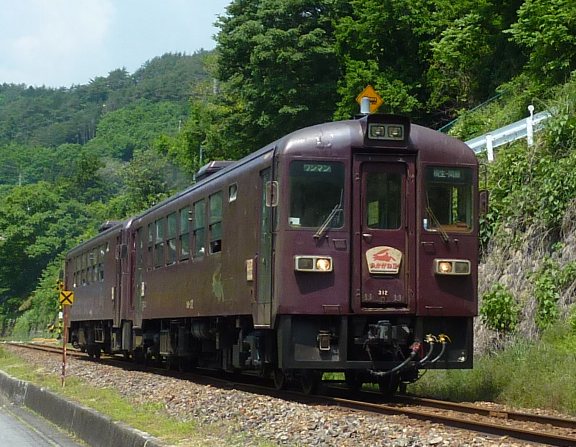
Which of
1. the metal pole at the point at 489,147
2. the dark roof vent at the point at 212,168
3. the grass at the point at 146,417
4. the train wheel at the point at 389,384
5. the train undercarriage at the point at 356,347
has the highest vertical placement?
the metal pole at the point at 489,147

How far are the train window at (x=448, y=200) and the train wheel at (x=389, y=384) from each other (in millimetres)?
1970

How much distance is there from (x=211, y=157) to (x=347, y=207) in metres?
39.8

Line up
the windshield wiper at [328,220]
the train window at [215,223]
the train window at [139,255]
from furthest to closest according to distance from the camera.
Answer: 1. the train window at [139,255]
2. the train window at [215,223]
3. the windshield wiper at [328,220]

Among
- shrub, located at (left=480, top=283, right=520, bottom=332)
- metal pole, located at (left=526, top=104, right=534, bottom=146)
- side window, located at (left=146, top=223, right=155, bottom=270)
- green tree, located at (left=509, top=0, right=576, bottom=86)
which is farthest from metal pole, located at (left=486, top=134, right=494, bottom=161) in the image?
side window, located at (left=146, top=223, right=155, bottom=270)

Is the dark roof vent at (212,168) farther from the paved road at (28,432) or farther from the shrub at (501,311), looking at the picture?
the paved road at (28,432)

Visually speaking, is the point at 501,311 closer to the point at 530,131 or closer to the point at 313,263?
→ the point at 530,131

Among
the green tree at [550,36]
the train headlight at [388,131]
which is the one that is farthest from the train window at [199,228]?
the green tree at [550,36]

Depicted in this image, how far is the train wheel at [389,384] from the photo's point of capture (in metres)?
13.9

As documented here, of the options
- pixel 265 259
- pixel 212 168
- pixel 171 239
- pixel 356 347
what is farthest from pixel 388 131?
pixel 171 239

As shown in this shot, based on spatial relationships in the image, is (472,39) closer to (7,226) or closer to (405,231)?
(405,231)

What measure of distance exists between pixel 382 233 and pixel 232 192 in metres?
2.85

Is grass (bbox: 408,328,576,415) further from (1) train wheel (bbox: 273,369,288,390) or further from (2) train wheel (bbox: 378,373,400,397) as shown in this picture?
(1) train wheel (bbox: 273,369,288,390)

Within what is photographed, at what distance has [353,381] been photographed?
1460 centimetres

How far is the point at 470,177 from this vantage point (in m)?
13.6
